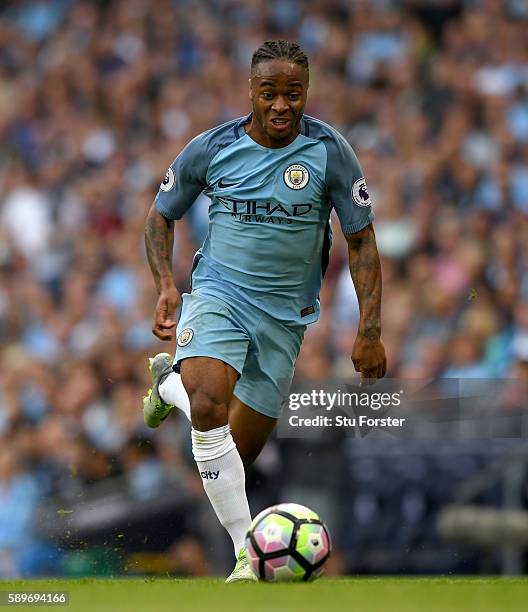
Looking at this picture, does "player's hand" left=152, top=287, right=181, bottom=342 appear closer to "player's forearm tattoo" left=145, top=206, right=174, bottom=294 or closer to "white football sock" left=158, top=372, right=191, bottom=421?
"player's forearm tattoo" left=145, top=206, right=174, bottom=294

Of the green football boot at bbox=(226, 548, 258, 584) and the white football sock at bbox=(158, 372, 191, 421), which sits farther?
the white football sock at bbox=(158, 372, 191, 421)

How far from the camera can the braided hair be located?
6.53m

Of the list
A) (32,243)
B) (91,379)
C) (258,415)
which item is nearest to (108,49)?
(32,243)

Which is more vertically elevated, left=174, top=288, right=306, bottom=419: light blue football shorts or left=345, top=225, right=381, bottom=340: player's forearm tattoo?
left=345, top=225, right=381, bottom=340: player's forearm tattoo

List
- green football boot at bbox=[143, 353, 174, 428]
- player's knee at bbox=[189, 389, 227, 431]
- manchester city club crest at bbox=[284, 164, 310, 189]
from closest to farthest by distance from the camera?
player's knee at bbox=[189, 389, 227, 431] < manchester city club crest at bbox=[284, 164, 310, 189] < green football boot at bbox=[143, 353, 174, 428]

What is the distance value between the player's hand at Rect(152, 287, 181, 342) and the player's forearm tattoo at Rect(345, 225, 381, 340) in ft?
2.92

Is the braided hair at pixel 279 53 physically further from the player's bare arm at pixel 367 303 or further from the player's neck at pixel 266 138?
the player's bare arm at pixel 367 303

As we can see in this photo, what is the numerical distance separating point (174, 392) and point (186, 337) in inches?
32.7

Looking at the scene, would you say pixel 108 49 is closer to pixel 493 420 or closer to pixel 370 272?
pixel 493 420

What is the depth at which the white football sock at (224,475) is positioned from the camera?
21.5 feet

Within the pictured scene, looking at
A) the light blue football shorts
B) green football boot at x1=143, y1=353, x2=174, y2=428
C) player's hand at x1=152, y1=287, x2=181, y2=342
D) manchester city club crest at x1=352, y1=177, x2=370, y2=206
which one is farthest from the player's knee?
manchester city club crest at x1=352, y1=177, x2=370, y2=206

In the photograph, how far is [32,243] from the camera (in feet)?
45.8

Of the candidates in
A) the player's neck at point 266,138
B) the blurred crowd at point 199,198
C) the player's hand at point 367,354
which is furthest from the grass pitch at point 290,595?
the blurred crowd at point 199,198

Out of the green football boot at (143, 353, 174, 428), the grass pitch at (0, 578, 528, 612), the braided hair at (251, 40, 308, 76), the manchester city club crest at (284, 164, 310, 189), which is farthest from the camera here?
the green football boot at (143, 353, 174, 428)
